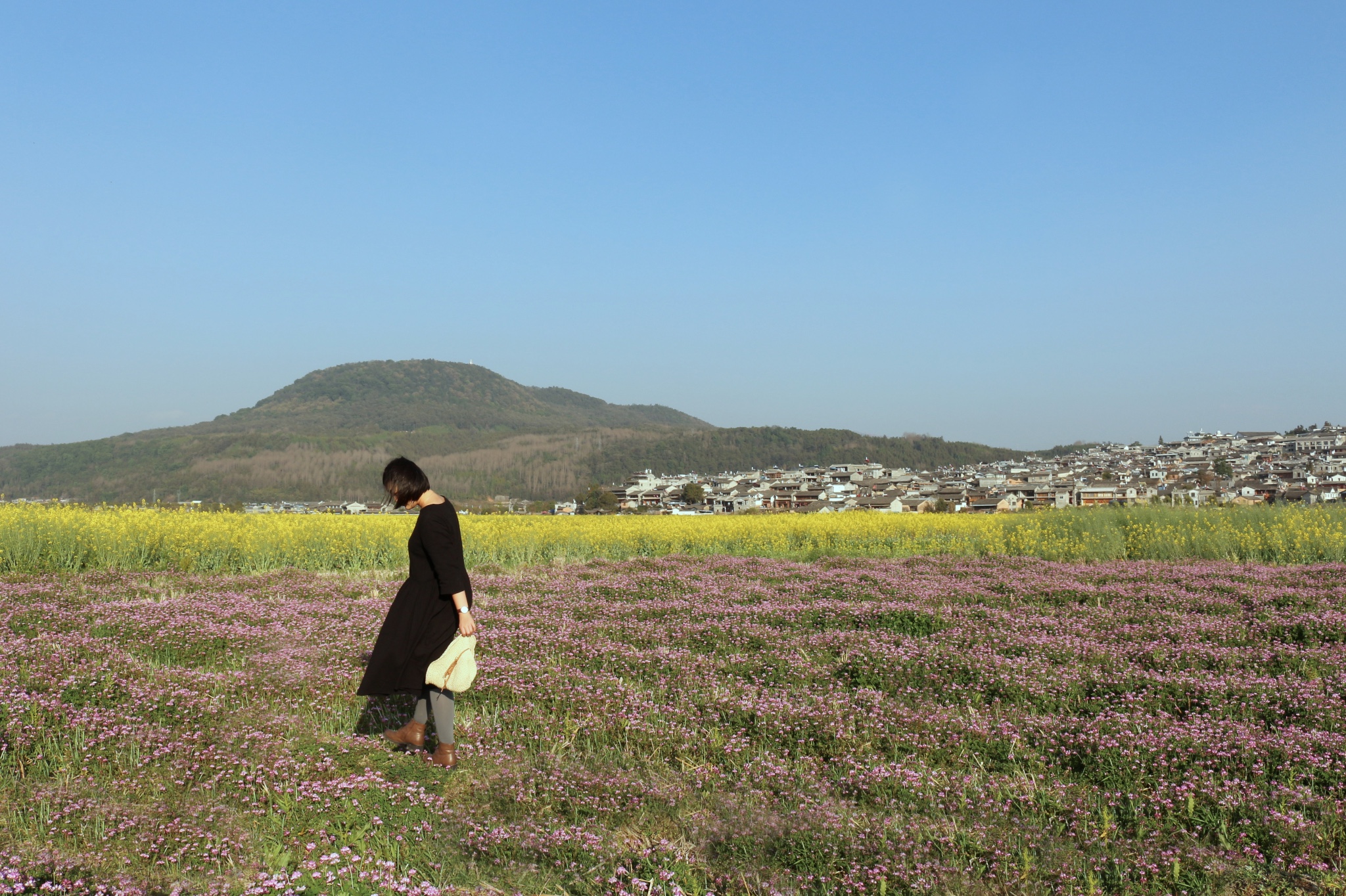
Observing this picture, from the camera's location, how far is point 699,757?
5.75m

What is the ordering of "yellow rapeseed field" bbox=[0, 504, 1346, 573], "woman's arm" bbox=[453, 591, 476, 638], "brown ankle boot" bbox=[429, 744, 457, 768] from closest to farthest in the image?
"brown ankle boot" bbox=[429, 744, 457, 768] → "woman's arm" bbox=[453, 591, 476, 638] → "yellow rapeseed field" bbox=[0, 504, 1346, 573]

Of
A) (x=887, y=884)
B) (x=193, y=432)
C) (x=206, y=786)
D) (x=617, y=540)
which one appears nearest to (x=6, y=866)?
(x=206, y=786)

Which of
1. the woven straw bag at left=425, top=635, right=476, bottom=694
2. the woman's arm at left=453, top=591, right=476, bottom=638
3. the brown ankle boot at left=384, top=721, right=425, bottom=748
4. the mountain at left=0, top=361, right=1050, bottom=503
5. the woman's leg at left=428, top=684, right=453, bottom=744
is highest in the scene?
the mountain at left=0, top=361, right=1050, bottom=503

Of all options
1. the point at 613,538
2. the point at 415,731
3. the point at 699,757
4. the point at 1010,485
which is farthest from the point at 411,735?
the point at 1010,485

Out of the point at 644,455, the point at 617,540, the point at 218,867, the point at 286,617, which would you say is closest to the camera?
the point at 218,867

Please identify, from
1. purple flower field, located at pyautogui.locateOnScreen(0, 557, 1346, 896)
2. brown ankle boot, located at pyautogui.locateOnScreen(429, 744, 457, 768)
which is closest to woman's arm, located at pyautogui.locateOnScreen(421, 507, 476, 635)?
brown ankle boot, located at pyautogui.locateOnScreen(429, 744, 457, 768)

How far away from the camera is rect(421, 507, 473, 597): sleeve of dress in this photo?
5637mm

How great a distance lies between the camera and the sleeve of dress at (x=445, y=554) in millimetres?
5637

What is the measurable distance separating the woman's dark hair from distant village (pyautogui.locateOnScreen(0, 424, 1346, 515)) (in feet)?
75.8

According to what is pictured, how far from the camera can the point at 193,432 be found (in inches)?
7466

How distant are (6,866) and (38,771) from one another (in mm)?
2045

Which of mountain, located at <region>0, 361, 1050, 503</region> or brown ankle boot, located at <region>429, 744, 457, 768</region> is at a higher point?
mountain, located at <region>0, 361, 1050, 503</region>

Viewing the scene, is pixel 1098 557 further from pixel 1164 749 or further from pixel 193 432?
pixel 193 432

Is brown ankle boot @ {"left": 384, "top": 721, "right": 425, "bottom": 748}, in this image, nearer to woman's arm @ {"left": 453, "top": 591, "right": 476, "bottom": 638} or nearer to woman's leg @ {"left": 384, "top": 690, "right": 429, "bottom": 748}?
woman's leg @ {"left": 384, "top": 690, "right": 429, "bottom": 748}
